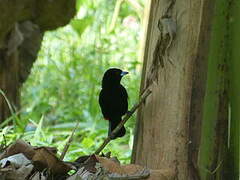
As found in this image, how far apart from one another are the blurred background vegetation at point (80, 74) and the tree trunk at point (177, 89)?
5.51 ft

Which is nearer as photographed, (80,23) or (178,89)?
(178,89)

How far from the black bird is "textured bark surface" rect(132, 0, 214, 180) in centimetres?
34

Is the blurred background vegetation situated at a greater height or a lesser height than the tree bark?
lesser

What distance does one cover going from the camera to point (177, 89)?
6.46 ft

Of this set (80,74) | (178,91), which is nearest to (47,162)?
(178,91)

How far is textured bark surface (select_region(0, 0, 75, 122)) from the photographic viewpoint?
4.49 meters

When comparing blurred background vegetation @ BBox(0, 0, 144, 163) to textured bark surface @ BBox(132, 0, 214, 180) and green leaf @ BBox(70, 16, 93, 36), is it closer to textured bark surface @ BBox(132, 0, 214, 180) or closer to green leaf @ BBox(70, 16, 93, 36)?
green leaf @ BBox(70, 16, 93, 36)

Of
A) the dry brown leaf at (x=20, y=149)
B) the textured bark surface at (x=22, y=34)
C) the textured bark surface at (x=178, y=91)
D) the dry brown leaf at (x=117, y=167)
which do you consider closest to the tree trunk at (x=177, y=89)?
the textured bark surface at (x=178, y=91)

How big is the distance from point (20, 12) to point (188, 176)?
111 inches

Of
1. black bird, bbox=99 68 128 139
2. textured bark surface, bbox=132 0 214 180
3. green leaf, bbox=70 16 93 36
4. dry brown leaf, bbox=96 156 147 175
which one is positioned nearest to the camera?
dry brown leaf, bbox=96 156 147 175

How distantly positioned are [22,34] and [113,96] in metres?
2.58

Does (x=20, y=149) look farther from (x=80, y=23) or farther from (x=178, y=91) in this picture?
(x=80, y=23)

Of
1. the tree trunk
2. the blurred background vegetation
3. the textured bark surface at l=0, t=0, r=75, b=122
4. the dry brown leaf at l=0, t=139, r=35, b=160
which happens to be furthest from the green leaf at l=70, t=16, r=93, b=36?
the dry brown leaf at l=0, t=139, r=35, b=160

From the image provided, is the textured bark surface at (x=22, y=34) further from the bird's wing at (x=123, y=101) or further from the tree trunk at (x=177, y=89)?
the tree trunk at (x=177, y=89)
